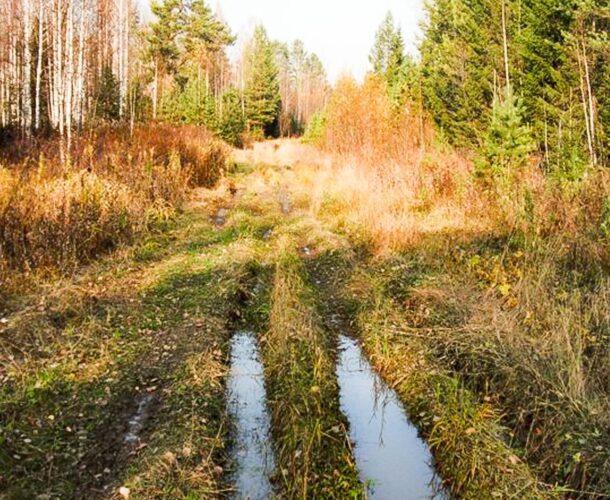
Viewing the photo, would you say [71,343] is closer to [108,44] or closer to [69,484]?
[69,484]

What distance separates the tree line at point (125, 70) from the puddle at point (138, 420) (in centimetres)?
1146

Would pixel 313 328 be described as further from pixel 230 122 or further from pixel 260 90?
pixel 260 90

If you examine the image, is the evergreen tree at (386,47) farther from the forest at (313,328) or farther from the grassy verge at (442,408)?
the grassy verge at (442,408)

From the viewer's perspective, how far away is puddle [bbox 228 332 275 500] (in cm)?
419

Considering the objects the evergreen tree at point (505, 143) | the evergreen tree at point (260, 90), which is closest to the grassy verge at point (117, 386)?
the evergreen tree at point (505, 143)

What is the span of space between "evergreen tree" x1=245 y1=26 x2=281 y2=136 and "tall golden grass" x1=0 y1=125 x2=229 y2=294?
1272 inches

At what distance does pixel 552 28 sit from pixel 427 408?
18409mm

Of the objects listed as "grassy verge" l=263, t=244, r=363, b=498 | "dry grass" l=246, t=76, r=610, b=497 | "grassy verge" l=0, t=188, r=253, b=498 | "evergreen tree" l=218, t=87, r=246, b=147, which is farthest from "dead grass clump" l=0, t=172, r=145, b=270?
"evergreen tree" l=218, t=87, r=246, b=147

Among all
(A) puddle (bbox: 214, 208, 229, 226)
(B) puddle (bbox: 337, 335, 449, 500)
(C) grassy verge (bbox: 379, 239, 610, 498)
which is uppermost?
(A) puddle (bbox: 214, 208, 229, 226)

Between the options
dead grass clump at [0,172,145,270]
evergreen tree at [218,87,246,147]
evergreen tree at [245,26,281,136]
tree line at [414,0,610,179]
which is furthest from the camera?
evergreen tree at [245,26,281,136]

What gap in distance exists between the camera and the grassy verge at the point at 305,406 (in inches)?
159

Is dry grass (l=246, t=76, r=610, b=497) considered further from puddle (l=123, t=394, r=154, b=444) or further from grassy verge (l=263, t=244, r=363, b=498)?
puddle (l=123, t=394, r=154, b=444)

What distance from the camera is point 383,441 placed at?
4797 mm

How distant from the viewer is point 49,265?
25.7 ft
